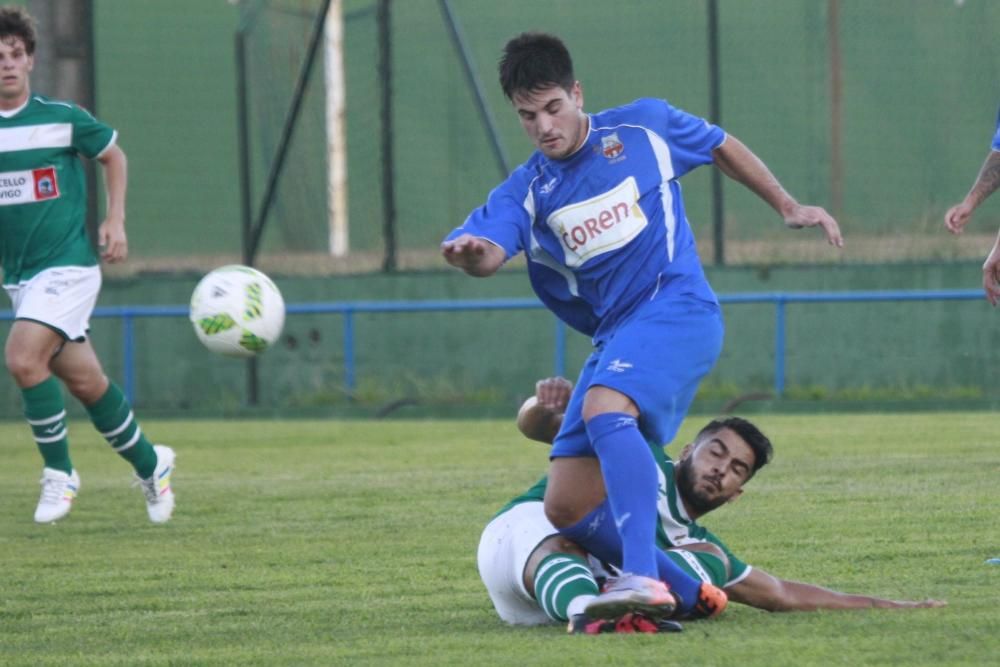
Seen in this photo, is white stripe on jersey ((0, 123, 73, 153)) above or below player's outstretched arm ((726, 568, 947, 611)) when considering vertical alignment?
above

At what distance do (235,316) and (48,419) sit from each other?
1026 mm

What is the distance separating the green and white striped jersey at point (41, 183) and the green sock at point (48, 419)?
0.53 meters

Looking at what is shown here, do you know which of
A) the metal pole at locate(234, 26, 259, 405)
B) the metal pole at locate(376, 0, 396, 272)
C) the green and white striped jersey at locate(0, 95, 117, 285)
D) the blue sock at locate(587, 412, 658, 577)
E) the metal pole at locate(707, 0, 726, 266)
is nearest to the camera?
the blue sock at locate(587, 412, 658, 577)

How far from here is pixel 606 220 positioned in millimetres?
5203

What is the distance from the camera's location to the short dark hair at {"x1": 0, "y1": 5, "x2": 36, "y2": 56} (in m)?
7.54

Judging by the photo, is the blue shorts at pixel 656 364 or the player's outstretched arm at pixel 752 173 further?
the player's outstretched arm at pixel 752 173

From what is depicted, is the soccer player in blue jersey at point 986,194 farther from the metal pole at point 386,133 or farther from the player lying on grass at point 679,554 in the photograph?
the metal pole at point 386,133

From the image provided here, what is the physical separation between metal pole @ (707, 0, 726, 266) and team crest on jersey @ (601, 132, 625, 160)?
35.7 ft

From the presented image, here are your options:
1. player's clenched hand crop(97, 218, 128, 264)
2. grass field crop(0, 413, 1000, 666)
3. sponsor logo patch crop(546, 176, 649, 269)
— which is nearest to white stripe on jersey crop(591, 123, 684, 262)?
sponsor logo patch crop(546, 176, 649, 269)

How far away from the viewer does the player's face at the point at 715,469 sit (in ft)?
16.6

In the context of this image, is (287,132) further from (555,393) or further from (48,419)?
(555,393)

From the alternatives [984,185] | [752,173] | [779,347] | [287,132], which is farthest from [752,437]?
[287,132]

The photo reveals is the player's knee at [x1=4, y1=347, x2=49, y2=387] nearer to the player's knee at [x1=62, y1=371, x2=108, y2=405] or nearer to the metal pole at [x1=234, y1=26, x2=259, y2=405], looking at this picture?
the player's knee at [x1=62, y1=371, x2=108, y2=405]

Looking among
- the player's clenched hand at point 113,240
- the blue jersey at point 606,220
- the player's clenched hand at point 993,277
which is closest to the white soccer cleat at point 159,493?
the player's clenched hand at point 113,240
